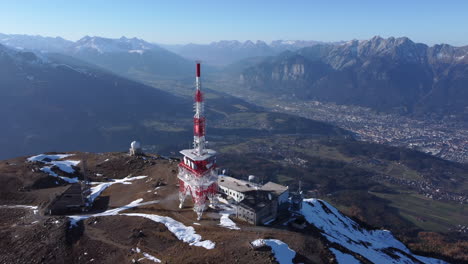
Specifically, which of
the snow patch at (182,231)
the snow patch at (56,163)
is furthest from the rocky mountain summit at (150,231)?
the snow patch at (56,163)

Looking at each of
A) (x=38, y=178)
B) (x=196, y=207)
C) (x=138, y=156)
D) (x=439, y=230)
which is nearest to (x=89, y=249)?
(x=196, y=207)

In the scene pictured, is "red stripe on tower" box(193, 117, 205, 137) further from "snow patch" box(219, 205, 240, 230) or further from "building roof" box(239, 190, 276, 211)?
"snow patch" box(219, 205, 240, 230)

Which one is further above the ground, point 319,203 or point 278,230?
point 278,230

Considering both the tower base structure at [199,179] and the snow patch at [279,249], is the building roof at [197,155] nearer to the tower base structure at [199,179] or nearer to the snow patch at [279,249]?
the tower base structure at [199,179]

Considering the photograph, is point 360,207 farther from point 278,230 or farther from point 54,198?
point 54,198

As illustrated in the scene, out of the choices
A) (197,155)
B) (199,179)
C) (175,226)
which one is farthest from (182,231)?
(197,155)

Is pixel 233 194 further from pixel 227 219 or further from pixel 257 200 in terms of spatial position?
pixel 227 219
